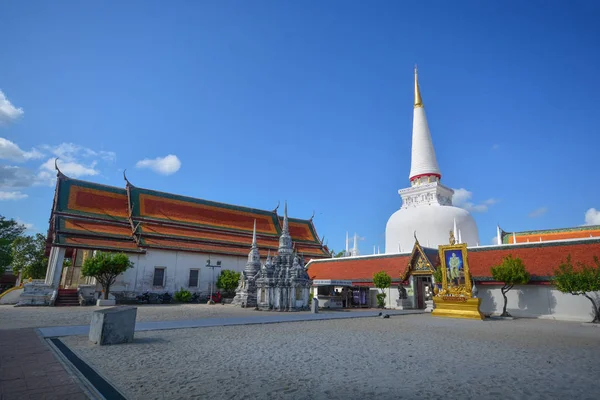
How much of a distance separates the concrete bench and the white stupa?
27.0 meters

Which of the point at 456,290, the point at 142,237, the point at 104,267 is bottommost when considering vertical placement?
the point at 456,290

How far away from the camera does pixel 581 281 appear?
14.6m

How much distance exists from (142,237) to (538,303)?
1065 inches

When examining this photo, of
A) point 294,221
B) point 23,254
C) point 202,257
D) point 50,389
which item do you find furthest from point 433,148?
point 23,254

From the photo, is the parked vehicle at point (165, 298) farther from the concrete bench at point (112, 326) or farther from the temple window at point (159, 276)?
the concrete bench at point (112, 326)

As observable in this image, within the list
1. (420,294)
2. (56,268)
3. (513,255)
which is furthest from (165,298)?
(513,255)

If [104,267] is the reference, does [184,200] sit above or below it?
above

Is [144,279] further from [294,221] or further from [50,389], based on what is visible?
[50,389]

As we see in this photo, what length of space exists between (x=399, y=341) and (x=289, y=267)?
45.6 ft

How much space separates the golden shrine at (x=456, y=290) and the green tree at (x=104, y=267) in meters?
18.7

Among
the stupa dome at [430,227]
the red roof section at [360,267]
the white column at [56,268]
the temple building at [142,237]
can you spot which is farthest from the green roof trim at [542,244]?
the white column at [56,268]

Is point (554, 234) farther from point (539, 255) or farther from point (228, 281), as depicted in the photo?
point (228, 281)

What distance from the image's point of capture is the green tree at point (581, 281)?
1440 centimetres

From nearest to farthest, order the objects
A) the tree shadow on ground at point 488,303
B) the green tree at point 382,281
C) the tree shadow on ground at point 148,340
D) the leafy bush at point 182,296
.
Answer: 1. the tree shadow on ground at point 148,340
2. the tree shadow on ground at point 488,303
3. the green tree at point 382,281
4. the leafy bush at point 182,296
